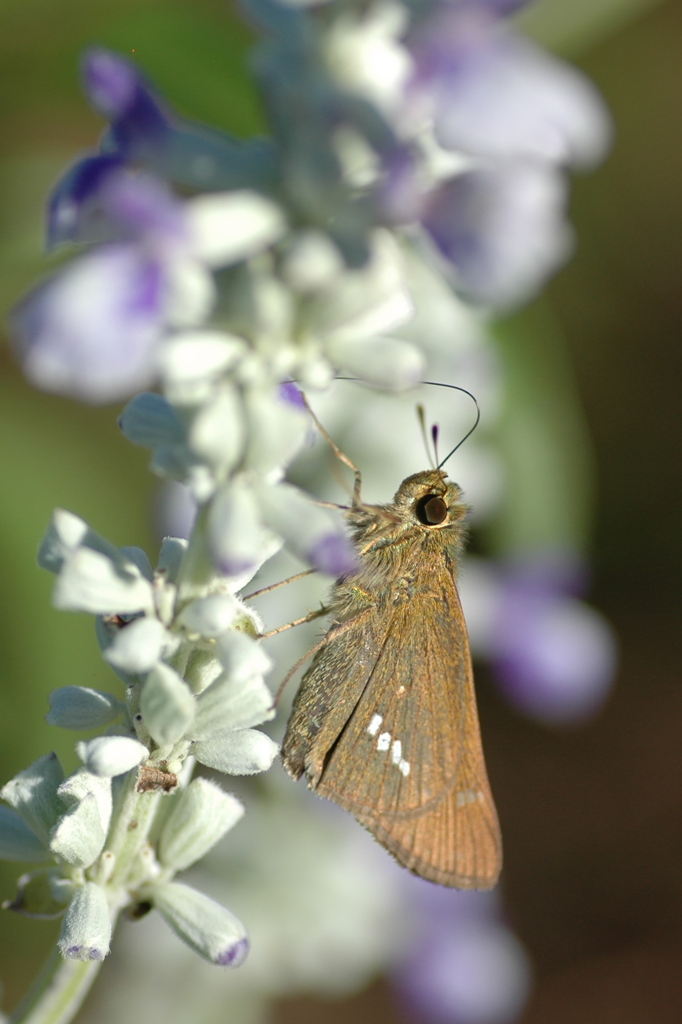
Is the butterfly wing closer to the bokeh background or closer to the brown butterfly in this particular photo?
the brown butterfly

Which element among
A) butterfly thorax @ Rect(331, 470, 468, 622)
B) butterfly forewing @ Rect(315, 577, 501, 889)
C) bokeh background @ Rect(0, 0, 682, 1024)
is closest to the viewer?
butterfly forewing @ Rect(315, 577, 501, 889)

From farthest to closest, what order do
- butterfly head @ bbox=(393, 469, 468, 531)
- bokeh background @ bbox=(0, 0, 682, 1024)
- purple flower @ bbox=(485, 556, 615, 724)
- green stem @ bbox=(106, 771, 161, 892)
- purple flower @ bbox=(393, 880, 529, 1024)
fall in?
bokeh background @ bbox=(0, 0, 682, 1024)
purple flower @ bbox=(485, 556, 615, 724)
purple flower @ bbox=(393, 880, 529, 1024)
butterfly head @ bbox=(393, 469, 468, 531)
green stem @ bbox=(106, 771, 161, 892)

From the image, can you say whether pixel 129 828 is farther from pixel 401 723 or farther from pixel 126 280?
pixel 126 280

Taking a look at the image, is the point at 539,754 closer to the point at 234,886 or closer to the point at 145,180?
the point at 234,886

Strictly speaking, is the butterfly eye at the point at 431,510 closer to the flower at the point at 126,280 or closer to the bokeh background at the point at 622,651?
the flower at the point at 126,280

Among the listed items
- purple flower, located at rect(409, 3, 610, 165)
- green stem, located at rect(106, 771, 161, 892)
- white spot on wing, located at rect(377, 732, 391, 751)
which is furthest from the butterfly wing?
purple flower, located at rect(409, 3, 610, 165)

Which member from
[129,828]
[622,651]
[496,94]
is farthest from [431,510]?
[622,651]

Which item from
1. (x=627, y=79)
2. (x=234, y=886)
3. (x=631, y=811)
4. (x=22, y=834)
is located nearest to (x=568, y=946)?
(x=631, y=811)
